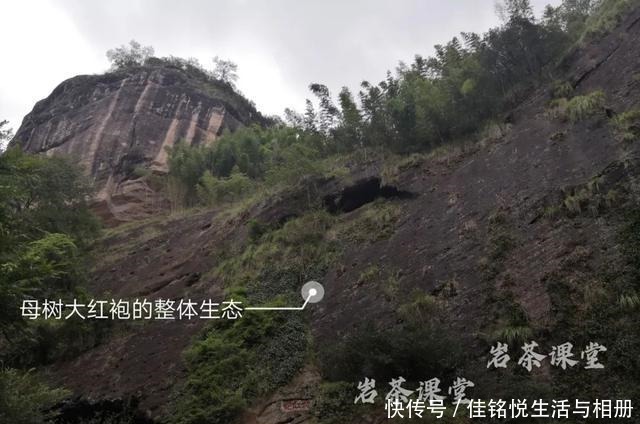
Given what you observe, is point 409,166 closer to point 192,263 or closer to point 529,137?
point 529,137

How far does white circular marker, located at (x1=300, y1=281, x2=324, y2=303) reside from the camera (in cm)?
1413

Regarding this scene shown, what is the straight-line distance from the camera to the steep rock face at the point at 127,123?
115ft

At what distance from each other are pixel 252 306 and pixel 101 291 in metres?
7.93

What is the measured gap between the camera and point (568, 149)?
1415 cm

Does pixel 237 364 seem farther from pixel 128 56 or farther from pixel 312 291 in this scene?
pixel 128 56

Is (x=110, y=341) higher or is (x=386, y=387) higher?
(x=110, y=341)

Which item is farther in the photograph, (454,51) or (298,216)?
(454,51)

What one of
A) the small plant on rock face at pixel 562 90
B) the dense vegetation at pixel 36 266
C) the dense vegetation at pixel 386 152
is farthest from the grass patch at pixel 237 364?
the small plant on rock face at pixel 562 90

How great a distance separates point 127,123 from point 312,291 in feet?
93.4

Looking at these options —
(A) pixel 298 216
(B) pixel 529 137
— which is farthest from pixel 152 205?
(B) pixel 529 137

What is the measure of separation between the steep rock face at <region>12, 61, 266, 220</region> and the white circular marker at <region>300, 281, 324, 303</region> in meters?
20.3

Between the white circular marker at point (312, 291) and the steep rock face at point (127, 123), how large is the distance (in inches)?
798

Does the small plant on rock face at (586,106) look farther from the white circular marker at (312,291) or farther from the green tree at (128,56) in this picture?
the green tree at (128,56)

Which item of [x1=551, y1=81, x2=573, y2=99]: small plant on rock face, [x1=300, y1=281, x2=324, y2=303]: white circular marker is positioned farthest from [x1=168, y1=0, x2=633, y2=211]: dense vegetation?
[x1=300, y1=281, x2=324, y2=303]: white circular marker
